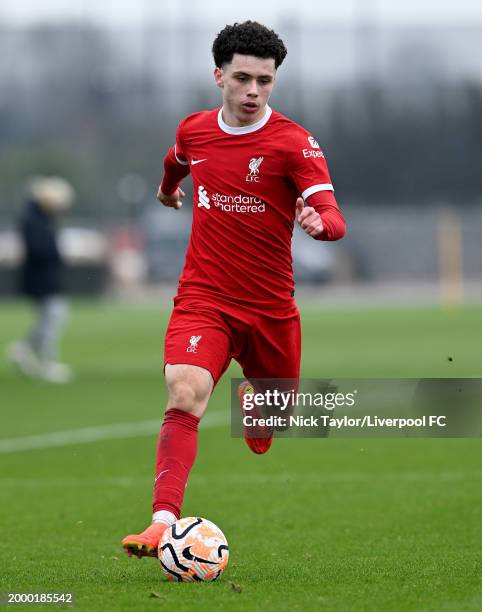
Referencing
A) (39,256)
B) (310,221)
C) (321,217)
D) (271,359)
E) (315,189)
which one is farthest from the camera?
(39,256)

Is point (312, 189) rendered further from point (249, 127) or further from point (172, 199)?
point (172, 199)

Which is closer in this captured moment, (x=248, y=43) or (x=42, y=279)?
(x=248, y=43)

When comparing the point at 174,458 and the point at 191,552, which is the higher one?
the point at 174,458

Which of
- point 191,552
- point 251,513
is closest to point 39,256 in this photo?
point 251,513

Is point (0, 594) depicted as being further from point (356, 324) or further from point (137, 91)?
point (137, 91)

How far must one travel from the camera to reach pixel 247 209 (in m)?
6.81

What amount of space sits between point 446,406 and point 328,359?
1373cm

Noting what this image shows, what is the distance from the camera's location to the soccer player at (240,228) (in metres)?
6.55

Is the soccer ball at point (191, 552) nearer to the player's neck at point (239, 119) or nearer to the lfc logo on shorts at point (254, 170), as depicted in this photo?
the lfc logo on shorts at point (254, 170)

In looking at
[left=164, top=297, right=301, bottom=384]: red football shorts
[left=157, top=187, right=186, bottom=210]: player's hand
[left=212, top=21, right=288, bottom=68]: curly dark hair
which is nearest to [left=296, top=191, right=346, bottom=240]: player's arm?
[left=164, top=297, right=301, bottom=384]: red football shorts

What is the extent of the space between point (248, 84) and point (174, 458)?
5.83 ft

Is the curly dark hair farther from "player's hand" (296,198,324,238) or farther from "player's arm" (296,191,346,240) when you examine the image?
"player's hand" (296,198,324,238)

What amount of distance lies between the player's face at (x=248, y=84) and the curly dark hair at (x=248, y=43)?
0.03 metres

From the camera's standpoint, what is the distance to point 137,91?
4759cm
